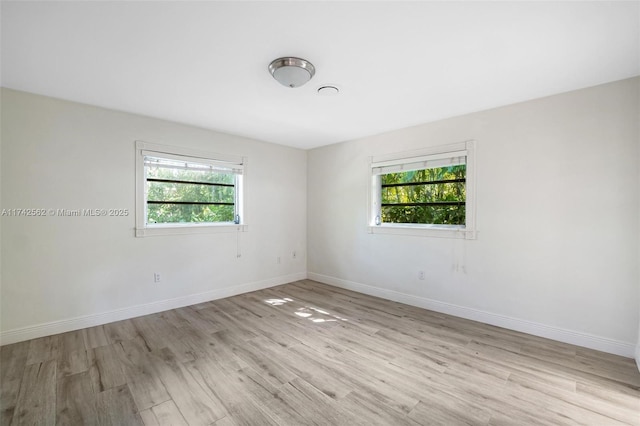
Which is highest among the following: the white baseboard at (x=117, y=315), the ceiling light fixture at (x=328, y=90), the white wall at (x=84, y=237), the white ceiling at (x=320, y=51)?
the white ceiling at (x=320, y=51)

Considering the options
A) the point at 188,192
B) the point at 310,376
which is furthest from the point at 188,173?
the point at 310,376

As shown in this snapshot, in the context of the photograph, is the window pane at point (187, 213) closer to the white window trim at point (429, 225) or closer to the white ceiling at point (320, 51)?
the white ceiling at point (320, 51)

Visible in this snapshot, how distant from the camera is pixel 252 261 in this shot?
472 cm

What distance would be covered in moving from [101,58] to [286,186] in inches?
129

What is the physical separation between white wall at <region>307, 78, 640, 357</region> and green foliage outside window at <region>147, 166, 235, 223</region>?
107 inches

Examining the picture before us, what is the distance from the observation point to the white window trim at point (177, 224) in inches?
141

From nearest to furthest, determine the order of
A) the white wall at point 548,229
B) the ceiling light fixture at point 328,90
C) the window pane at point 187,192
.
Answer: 1. the white wall at point 548,229
2. the ceiling light fixture at point 328,90
3. the window pane at point 187,192

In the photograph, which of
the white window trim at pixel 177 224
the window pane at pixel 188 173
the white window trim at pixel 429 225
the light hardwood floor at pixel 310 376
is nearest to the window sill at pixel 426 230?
the white window trim at pixel 429 225

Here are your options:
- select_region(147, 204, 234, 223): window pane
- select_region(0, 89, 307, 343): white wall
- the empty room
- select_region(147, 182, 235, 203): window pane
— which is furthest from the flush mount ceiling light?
select_region(147, 204, 234, 223): window pane

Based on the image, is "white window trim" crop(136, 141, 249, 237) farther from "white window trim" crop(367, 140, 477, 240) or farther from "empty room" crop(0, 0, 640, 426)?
"white window trim" crop(367, 140, 477, 240)

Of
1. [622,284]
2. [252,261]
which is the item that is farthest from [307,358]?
[622,284]

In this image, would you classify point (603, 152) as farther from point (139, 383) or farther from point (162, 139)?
point (162, 139)

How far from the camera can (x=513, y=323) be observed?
314 centimetres

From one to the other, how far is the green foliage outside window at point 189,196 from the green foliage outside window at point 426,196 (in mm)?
2536
